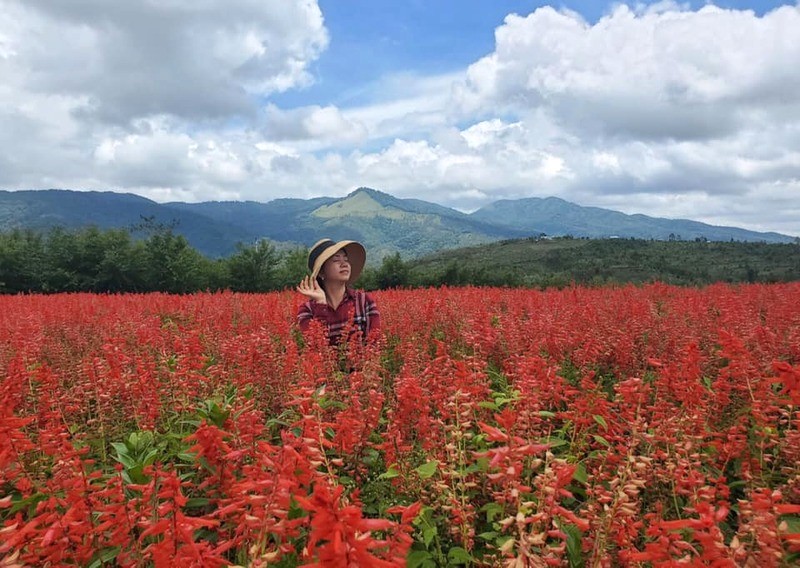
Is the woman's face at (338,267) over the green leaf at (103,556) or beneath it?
over

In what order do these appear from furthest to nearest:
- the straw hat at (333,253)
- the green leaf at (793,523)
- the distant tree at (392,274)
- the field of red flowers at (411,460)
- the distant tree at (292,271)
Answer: the distant tree at (292,271)
the distant tree at (392,274)
the straw hat at (333,253)
the green leaf at (793,523)
the field of red flowers at (411,460)

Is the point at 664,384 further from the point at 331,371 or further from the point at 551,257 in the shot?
the point at 551,257

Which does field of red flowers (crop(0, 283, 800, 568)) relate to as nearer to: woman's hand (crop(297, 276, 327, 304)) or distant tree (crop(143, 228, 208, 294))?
woman's hand (crop(297, 276, 327, 304))

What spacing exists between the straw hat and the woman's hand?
0.10 meters

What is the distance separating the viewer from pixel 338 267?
6.42 m

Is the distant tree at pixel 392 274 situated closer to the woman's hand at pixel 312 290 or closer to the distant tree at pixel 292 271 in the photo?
the distant tree at pixel 292 271

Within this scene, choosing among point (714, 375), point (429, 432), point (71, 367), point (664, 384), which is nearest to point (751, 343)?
point (714, 375)

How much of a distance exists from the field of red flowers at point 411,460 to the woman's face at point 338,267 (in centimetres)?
132

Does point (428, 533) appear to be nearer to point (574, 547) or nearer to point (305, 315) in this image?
point (574, 547)

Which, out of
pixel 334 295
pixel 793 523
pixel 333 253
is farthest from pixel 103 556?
pixel 334 295

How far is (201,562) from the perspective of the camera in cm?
→ 136

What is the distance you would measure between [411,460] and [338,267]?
3896 mm

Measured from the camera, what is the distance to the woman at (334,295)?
635 centimetres

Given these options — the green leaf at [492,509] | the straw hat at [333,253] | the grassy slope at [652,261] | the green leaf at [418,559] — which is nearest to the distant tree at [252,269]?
the grassy slope at [652,261]
